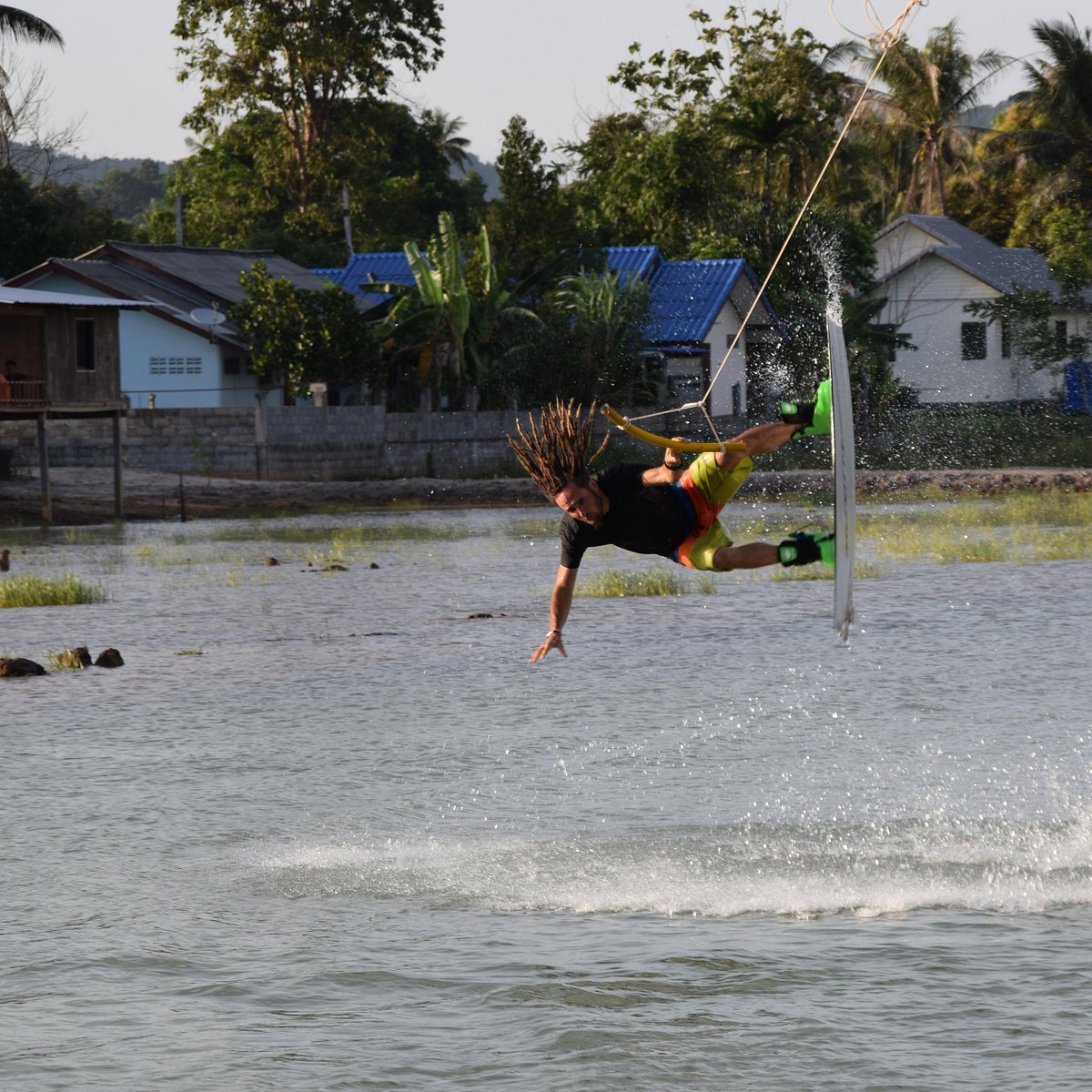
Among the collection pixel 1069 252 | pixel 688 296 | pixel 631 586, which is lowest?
pixel 631 586

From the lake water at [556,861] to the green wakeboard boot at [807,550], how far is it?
2.07 meters

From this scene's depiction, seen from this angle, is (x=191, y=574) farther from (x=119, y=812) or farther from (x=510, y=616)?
(x=119, y=812)

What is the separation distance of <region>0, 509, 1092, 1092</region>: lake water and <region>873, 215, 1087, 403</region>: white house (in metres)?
40.2

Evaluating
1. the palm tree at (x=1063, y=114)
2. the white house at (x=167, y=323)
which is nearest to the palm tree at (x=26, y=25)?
the white house at (x=167, y=323)

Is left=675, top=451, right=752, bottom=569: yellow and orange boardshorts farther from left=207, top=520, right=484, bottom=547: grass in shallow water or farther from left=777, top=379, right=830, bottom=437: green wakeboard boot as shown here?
left=207, top=520, right=484, bottom=547: grass in shallow water

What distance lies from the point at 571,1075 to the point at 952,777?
6.74m

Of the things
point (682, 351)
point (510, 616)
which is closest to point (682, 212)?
point (682, 351)

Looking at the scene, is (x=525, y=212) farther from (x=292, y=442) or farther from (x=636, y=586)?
(x=636, y=586)

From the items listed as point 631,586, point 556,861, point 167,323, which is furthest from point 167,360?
point 556,861

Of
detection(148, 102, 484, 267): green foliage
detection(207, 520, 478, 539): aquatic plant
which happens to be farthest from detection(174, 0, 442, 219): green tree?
detection(207, 520, 478, 539): aquatic plant

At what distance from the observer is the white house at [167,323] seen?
5275 centimetres

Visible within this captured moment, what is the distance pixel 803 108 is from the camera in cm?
6362

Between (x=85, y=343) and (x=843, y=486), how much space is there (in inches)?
1484

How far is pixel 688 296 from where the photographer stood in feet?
189
